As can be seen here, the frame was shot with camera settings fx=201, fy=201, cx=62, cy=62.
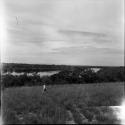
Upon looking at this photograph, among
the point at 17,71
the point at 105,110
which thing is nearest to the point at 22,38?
the point at 17,71

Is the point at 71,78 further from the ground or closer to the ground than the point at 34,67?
closer to the ground

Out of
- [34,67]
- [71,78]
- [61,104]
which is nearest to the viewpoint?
[61,104]

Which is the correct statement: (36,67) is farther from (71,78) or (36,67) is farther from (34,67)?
(71,78)

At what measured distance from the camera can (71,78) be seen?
3219 mm

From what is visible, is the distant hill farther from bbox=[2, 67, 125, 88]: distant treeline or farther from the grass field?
the grass field

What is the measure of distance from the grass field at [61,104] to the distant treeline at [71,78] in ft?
0.28

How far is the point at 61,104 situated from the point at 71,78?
66 centimetres

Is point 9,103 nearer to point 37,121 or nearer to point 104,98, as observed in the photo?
point 37,121

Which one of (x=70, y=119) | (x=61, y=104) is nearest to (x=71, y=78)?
(x=61, y=104)

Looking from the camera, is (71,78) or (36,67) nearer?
(36,67)

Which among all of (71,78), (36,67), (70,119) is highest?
(36,67)

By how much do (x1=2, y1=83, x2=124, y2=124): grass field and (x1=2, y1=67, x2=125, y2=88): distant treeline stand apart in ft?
0.28

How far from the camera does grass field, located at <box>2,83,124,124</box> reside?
232 centimetres

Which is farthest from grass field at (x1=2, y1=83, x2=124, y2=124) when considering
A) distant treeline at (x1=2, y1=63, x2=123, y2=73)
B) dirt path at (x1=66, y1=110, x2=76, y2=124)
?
distant treeline at (x1=2, y1=63, x2=123, y2=73)
